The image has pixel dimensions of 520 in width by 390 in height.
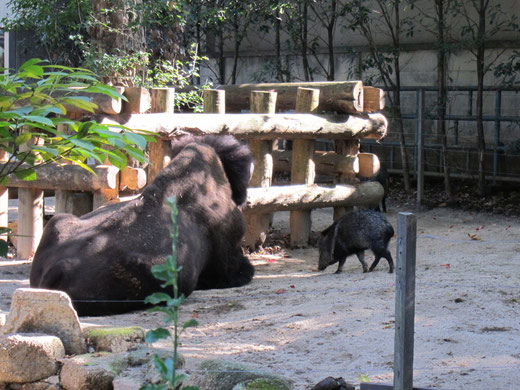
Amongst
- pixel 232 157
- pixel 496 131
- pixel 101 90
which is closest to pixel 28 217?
pixel 232 157

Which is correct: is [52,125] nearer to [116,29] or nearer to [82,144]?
[82,144]

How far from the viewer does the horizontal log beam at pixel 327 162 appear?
9.94m

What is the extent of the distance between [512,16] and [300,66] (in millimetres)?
5235

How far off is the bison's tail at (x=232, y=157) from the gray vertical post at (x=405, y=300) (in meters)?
4.15

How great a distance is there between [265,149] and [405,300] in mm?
5770

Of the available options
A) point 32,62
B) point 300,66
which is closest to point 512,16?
point 300,66

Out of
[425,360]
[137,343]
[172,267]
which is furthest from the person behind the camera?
[137,343]

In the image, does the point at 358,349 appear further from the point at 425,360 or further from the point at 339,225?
the point at 339,225

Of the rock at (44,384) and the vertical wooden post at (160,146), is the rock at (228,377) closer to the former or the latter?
the rock at (44,384)

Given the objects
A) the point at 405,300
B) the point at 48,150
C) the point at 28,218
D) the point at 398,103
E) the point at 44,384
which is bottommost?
the point at 44,384

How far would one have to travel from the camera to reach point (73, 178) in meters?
7.54

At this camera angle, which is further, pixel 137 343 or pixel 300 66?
pixel 300 66

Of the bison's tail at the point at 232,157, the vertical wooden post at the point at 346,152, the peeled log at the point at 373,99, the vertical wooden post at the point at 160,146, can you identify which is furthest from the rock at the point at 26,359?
the peeled log at the point at 373,99

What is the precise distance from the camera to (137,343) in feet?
14.5
